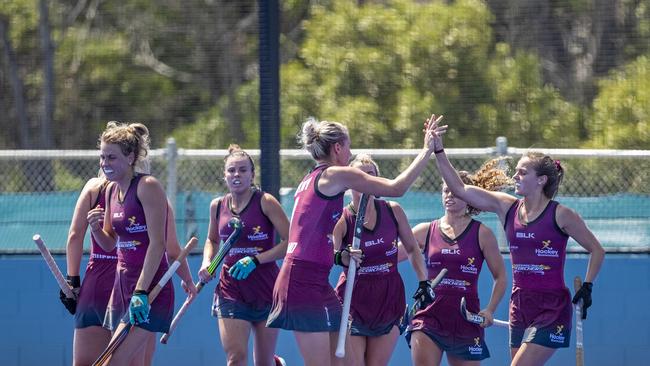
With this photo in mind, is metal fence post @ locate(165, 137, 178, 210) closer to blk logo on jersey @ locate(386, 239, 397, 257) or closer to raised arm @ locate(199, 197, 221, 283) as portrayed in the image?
raised arm @ locate(199, 197, 221, 283)

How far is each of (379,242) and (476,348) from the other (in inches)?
33.5

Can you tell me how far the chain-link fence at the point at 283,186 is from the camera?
28.2ft

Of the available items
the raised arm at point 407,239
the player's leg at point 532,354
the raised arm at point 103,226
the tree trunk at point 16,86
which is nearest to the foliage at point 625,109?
the raised arm at point 407,239

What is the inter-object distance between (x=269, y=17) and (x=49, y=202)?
90.8 inches

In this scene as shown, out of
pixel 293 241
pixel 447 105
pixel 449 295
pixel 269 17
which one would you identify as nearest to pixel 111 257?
pixel 293 241

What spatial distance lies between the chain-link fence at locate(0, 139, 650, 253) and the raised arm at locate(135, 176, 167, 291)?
2.36 meters

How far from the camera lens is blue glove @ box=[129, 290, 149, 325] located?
20.5ft

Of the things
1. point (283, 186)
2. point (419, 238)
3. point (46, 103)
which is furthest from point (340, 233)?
point (46, 103)

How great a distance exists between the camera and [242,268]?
7.02 metres

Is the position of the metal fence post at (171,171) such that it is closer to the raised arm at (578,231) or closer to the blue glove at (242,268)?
the blue glove at (242,268)

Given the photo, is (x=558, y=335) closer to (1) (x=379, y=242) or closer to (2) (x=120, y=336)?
(1) (x=379, y=242)

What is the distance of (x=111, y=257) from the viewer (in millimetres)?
6848

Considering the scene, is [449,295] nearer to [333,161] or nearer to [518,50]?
[333,161]

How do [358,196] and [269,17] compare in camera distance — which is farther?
[269,17]
